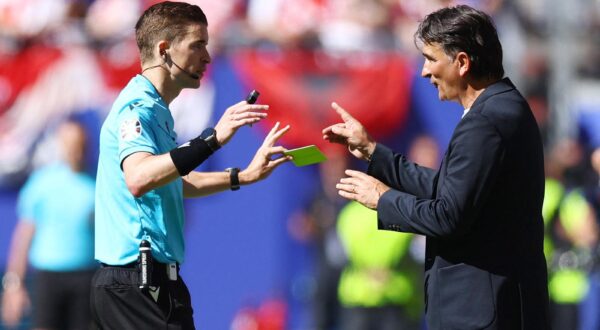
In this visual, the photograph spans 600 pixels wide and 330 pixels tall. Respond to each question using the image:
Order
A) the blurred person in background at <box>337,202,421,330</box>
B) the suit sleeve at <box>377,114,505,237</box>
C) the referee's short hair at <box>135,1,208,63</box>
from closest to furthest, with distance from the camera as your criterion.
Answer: the suit sleeve at <box>377,114,505,237</box> < the referee's short hair at <box>135,1,208,63</box> < the blurred person in background at <box>337,202,421,330</box>

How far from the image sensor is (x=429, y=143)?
33.9 feet

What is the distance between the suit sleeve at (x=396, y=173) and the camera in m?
4.67

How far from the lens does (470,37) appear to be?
14.1 ft

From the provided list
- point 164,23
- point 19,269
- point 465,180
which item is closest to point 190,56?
point 164,23

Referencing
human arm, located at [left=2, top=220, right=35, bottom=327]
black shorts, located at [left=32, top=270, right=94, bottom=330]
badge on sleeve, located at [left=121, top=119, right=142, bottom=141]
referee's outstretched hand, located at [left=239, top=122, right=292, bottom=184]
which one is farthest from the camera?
human arm, located at [left=2, top=220, right=35, bottom=327]

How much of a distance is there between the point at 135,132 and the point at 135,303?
73 cm

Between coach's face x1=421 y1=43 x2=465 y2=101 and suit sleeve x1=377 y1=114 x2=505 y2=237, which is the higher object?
coach's face x1=421 y1=43 x2=465 y2=101

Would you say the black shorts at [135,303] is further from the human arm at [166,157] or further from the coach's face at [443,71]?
the coach's face at [443,71]

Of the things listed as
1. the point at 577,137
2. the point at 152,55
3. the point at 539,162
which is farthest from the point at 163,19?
the point at 577,137

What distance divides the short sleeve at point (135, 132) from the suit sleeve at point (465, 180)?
1.13 metres

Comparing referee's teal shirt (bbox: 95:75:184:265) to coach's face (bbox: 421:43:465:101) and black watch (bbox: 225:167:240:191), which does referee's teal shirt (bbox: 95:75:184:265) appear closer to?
black watch (bbox: 225:167:240:191)

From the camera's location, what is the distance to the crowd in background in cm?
1041

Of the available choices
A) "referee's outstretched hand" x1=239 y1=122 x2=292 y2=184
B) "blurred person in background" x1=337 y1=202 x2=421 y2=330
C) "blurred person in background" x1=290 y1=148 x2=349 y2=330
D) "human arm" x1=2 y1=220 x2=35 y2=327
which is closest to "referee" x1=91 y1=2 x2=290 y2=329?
"referee's outstretched hand" x1=239 y1=122 x2=292 y2=184

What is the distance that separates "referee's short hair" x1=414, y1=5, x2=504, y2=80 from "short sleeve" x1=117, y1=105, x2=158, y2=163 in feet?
3.90
